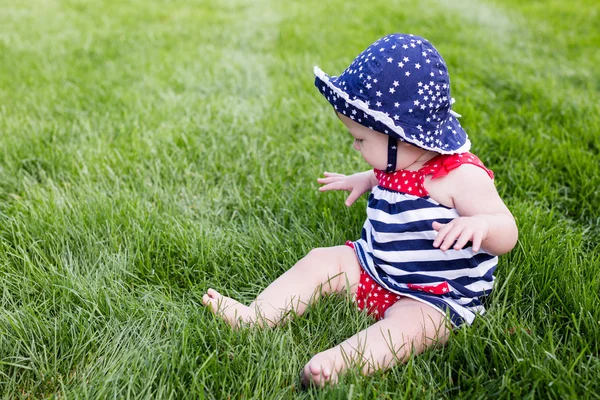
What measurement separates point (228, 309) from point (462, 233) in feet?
2.57

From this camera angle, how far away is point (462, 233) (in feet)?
5.34

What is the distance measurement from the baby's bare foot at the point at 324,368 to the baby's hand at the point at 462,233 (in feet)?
1.43

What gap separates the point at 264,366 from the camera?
161cm

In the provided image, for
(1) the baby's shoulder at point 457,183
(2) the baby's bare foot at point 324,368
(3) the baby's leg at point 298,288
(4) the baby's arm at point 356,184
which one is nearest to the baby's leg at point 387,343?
(2) the baby's bare foot at point 324,368

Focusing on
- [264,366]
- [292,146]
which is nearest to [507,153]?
[292,146]

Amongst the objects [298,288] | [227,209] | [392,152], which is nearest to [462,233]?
[392,152]

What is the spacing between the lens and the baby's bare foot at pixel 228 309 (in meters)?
1.80

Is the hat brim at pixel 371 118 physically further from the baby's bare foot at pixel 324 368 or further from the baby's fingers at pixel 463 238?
the baby's bare foot at pixel 324 368

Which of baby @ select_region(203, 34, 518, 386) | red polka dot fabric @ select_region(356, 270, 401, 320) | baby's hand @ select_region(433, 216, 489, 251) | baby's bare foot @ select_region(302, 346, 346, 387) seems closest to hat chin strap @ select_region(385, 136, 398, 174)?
baby @ select_region(203, 34, 518, 386)

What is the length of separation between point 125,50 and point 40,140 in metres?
2.02

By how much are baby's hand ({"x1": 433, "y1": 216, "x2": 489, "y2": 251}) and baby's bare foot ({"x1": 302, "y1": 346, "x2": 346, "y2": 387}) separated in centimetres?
44

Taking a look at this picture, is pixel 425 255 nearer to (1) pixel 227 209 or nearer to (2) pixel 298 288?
(2) pixel 298 288

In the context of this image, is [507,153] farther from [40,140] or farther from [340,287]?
[40,140]

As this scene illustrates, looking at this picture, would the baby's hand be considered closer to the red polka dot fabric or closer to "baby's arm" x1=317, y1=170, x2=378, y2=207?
the red polka dot fabric
